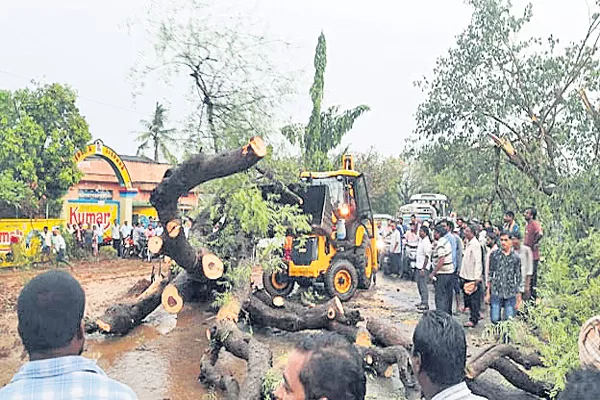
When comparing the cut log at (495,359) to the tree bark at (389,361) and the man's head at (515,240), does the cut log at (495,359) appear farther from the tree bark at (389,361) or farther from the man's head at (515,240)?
the man's head at (515,240)

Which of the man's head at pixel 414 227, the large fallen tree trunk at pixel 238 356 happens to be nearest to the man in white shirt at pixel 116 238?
→ the man's head at pixel 414 227

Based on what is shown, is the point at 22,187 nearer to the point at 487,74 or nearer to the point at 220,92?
the point at 220,92

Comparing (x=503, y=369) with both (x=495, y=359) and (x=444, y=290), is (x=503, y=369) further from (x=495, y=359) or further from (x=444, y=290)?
(x=444, y=290)

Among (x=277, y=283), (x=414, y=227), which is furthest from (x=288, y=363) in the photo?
(x=414, y=227)

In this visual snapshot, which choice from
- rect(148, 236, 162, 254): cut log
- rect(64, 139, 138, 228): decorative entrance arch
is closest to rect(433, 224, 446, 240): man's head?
rect(148, 236, 162, 254): cut log

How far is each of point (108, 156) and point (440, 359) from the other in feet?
70.3

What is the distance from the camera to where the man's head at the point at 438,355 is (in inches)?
85.4

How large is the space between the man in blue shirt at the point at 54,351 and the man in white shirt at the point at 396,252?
1321cm

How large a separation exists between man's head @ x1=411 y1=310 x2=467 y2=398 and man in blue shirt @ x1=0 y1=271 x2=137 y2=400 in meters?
1.14

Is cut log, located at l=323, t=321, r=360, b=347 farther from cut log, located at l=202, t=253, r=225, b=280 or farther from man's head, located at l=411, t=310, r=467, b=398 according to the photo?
man's head, located at l=411, t=310, r=467, b=398

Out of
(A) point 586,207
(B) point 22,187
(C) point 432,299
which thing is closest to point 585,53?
(C) point 432,299

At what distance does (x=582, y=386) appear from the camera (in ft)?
5.18

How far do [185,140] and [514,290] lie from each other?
5483 millimetres

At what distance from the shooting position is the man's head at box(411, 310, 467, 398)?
2.17 metres
